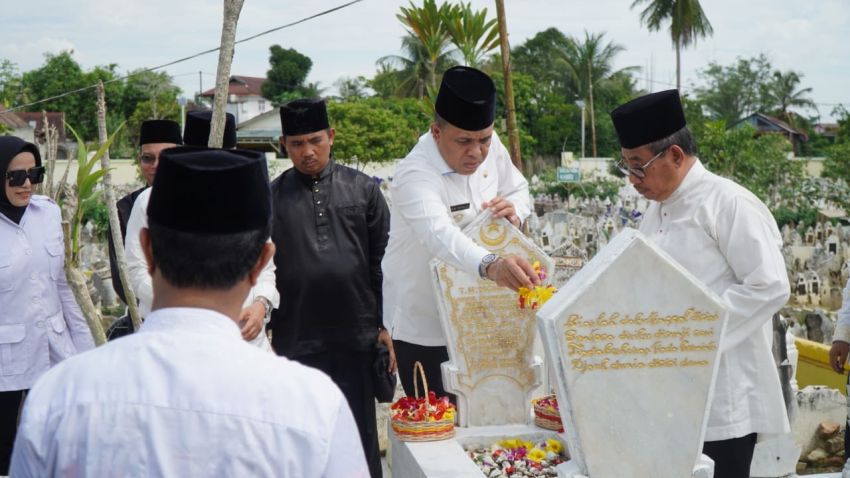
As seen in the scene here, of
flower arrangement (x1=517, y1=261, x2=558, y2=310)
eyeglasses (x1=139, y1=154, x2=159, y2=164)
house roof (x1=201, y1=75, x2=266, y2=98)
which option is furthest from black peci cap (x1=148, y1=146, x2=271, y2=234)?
house roof (x1=201, y1=75, x2=266, y2=98)

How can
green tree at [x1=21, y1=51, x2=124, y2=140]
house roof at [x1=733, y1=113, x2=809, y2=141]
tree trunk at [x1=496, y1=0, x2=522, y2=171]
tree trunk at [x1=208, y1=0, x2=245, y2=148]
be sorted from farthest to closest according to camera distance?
house roof at [x1=733, y1=113, x2=809, y2=141] → green tree at [x1=21, y1=51, x2=124, y2=140] → tree trunk at [x1=496, y1=0, x2=522, y2=171] → tree trunk at [x1=208, y1=0, x2=245, y2=148]

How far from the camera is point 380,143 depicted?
117 feet

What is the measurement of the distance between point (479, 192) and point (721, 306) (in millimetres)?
1429

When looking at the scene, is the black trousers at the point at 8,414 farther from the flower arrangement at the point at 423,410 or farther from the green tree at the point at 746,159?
the green tree at the point at 746,159

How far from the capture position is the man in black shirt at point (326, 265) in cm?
437

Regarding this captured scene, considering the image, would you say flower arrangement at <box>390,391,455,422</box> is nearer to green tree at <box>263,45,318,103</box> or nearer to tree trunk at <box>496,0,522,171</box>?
tree trunk at <box>496,0,522,171</box>

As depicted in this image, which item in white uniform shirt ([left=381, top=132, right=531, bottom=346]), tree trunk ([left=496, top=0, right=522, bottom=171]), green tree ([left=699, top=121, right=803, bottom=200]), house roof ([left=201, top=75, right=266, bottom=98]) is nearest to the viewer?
white uniform shirt ([left=381, top=132, right=531, bottom=346])

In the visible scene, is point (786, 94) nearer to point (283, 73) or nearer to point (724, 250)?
point (283, 73)

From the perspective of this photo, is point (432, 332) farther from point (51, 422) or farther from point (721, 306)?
point (51, 422)

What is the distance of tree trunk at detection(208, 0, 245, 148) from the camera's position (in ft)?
14.3

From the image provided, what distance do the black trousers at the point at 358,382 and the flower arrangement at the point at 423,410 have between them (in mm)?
395

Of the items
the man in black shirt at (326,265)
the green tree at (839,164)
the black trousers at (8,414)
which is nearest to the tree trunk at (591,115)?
the green tree at (839,164)

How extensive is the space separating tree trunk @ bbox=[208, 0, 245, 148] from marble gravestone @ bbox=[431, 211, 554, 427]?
1.20 m

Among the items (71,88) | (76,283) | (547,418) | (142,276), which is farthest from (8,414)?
(71,88)
